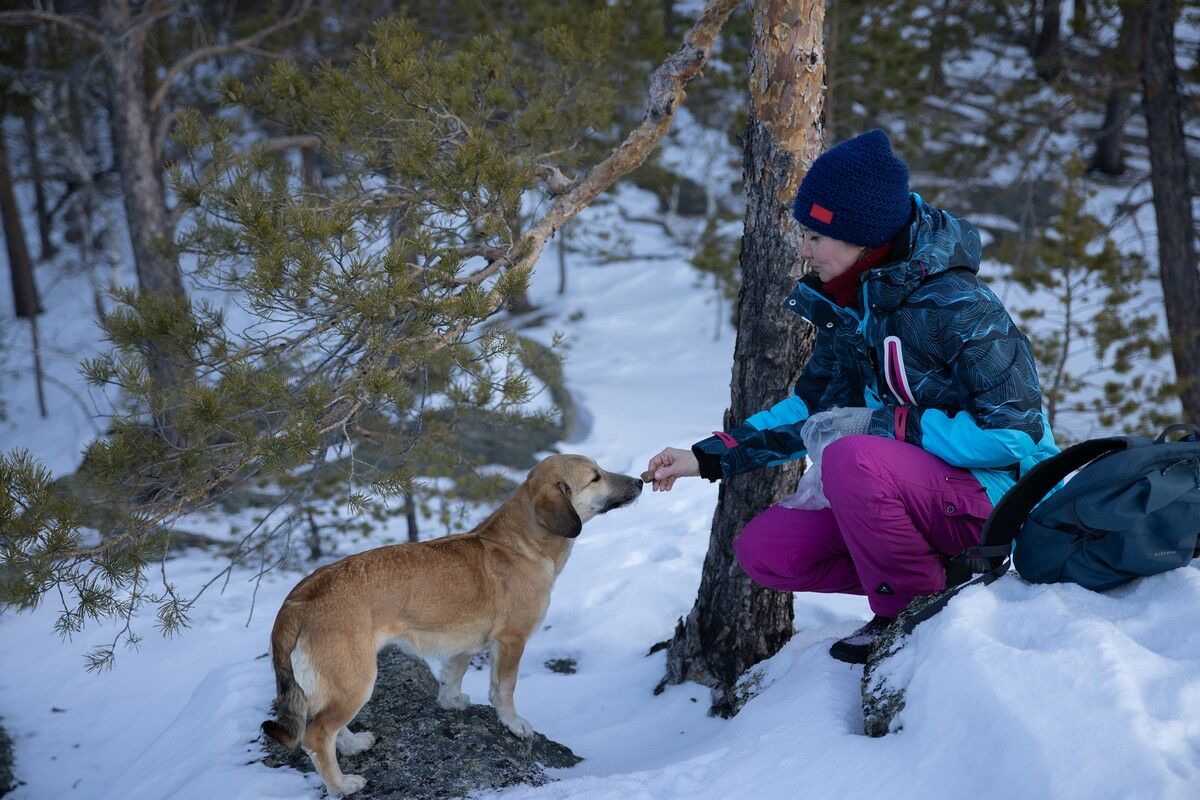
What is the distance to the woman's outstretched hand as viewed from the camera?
3.83m

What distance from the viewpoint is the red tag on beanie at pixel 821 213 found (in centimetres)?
328

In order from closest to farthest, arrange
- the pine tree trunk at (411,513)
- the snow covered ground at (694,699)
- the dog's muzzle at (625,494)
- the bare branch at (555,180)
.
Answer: the snow covered ground at (694,699) < the dog's muzzle at (625,494) < the bare branch at (555,180) < the pine tree trunk at (411,513)

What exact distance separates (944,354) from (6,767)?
5.48 m

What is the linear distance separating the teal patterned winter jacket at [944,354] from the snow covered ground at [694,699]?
1.65ft

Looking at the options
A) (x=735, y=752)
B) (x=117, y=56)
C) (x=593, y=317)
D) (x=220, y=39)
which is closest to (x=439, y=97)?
(x=735, y=752)

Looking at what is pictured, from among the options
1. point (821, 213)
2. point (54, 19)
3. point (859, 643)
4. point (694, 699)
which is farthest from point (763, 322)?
point (54, 19)

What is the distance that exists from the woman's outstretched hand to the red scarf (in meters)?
0.90

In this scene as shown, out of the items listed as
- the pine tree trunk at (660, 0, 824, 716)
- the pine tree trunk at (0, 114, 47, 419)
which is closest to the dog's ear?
the pine tree trunk at (660, 0, 824, 716)

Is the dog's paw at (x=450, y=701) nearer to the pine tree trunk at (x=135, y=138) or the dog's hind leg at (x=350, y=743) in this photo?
the dog's hind leg at (x=350, y=743)

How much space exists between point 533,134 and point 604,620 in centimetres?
309

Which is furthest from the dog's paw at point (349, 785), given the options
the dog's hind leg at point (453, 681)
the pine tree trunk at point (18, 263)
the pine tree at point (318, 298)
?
the pine tree trunk at point (18, 263)

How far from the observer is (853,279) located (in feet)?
11.3

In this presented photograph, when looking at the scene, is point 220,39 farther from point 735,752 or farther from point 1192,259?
point 735,752

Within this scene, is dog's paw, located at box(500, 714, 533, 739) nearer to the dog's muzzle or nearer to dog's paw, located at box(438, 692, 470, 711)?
dog's paw, located at box(438, 692, 470, 711)
